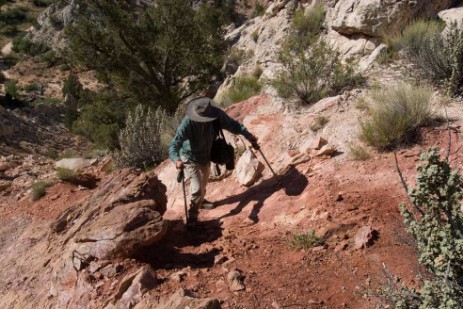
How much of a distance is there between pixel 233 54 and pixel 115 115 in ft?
15.8

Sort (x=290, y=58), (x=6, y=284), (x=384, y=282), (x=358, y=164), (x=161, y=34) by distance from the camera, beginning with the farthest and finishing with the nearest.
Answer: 1. (x=161, y=34)
2. (x=290, y=58)
3. (x=6, y=284)
4. (x=358, y=164)
5. (x=384, y=282)

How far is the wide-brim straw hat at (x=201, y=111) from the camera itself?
4.45 meters

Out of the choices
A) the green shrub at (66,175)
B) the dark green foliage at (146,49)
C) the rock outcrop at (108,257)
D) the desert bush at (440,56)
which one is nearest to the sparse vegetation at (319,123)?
the desert bush at (440,56)

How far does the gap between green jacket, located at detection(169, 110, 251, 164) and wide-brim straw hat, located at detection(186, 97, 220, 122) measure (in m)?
0.11

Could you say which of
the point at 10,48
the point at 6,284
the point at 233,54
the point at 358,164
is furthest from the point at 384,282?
the point at 10,48

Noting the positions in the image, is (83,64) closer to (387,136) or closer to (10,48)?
(387,136)

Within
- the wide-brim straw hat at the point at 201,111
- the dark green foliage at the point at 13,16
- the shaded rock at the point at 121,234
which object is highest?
the dark green foliage at the point at 13,16

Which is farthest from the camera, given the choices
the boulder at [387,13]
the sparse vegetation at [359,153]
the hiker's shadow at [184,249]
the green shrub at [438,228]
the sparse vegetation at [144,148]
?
the sparse vegetation at [144,148]

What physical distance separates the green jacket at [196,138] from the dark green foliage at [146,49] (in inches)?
346

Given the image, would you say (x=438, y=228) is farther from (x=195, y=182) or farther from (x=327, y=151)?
(x=195, y=182)

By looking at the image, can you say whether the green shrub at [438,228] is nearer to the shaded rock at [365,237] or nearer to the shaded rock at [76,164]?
the shaded rock at [365,237]

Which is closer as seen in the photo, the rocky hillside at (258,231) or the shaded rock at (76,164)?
the rocky hillside at (258,231)

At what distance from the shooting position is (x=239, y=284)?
10.3 ft

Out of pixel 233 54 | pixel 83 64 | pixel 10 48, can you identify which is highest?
pixel 10 48
